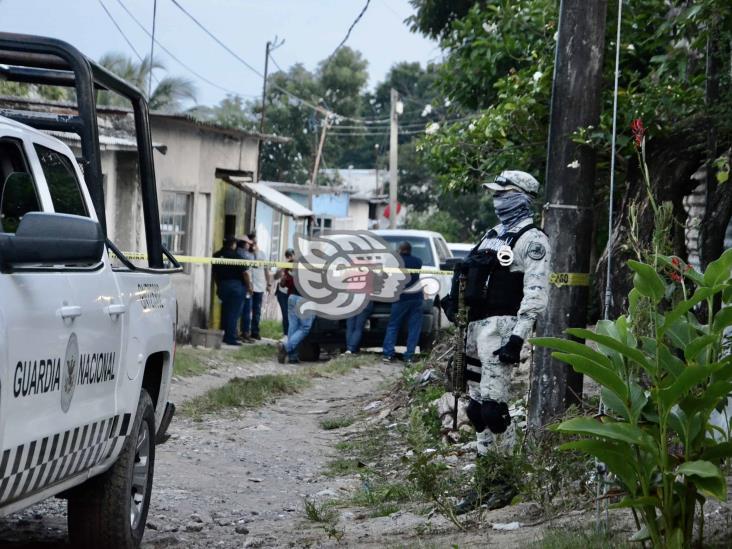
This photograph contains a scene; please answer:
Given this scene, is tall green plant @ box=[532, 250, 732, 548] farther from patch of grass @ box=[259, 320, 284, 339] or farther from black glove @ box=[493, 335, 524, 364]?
patch of grass @ box=[259, 320, 284, 339]

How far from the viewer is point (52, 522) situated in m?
6.56

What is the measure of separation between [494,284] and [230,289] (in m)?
12.9

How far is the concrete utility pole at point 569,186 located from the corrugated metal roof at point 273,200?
1657cm

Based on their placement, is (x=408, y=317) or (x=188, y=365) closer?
(x=188, y=365)

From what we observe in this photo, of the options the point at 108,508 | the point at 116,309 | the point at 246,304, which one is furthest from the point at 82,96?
the point at 246,304

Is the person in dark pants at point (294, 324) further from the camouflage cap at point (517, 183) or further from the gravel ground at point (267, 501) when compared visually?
the camouflage cap at point (517, 183)

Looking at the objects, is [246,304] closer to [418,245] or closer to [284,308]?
[284,308]

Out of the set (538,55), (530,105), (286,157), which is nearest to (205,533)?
(530,105)

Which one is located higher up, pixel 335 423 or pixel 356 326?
pixel 356 326

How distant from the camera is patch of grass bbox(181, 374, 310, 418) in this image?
12.1m

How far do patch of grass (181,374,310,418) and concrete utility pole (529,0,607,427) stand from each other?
4.91m

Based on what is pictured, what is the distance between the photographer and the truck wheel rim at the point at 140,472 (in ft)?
19.2

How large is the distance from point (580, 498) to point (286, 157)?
4777cm

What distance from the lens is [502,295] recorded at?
7297 mm
